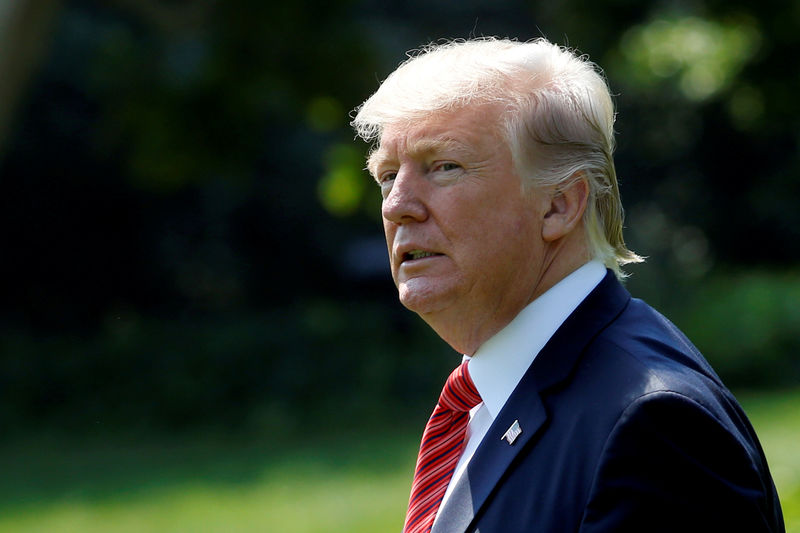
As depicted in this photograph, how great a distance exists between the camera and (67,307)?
1891cm

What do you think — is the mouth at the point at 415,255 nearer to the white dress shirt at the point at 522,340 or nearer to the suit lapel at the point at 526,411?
the white dress shirt at the point at 522,340

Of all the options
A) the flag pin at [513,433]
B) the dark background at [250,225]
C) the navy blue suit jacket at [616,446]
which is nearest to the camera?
the navy blue suit jacket at [616,446]

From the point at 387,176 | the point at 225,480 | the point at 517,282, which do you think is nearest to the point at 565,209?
the point at 517,282

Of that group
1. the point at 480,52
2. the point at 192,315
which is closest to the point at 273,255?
the point at 192,315

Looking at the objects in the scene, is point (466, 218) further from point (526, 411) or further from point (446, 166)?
point (526, 411)

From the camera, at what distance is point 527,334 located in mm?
2453

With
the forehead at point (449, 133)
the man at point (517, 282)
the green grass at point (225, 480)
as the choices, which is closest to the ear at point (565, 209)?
the man at point (517, 282)

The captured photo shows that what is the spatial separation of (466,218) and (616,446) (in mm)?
705

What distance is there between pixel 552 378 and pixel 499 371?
21 centimetres

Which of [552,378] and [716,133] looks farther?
[716,133]

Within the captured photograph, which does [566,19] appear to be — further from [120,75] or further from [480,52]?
[480,52]

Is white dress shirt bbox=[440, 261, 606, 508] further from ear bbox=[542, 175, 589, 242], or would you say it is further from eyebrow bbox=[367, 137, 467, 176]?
eyebrow bbox=[367, 137, 467, 176]

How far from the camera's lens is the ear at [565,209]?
247cm

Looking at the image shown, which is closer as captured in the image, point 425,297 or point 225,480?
point 425,297
